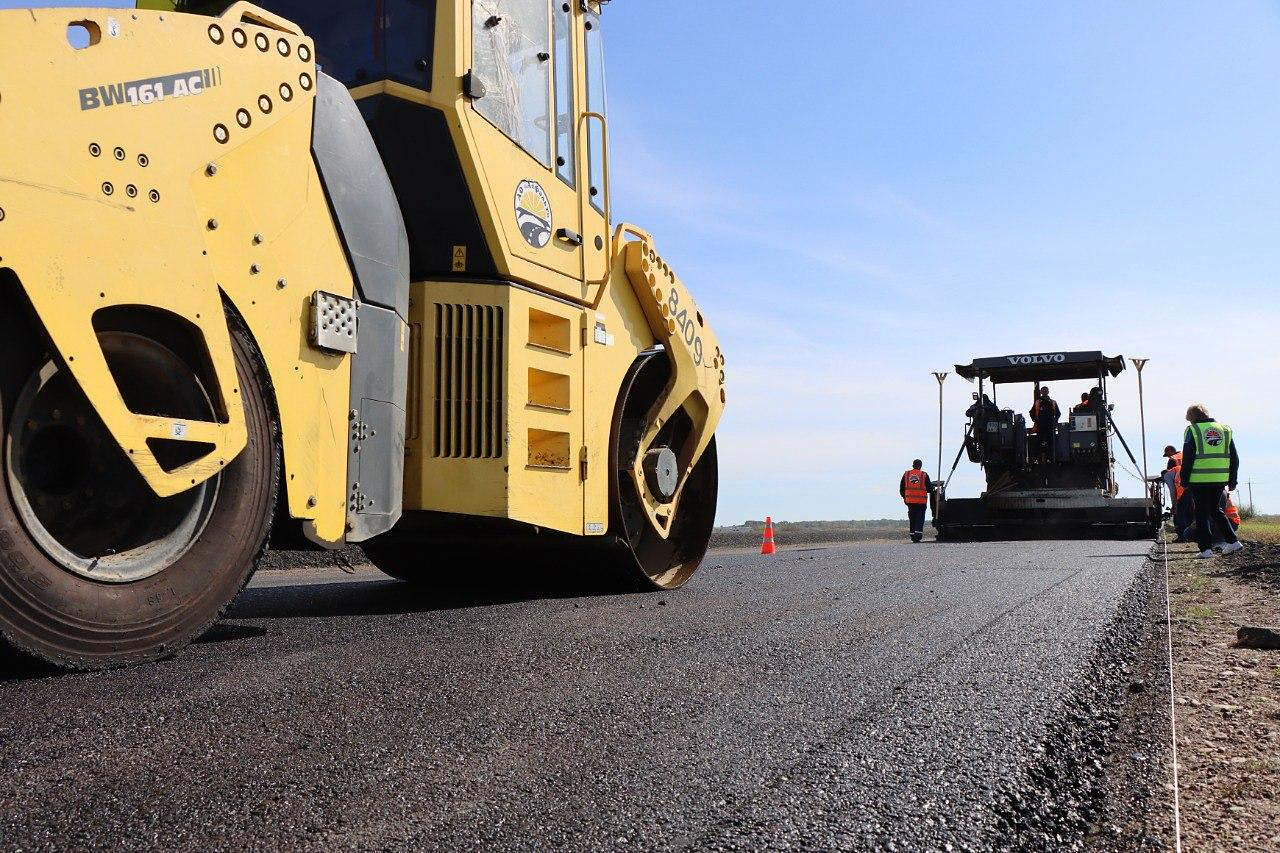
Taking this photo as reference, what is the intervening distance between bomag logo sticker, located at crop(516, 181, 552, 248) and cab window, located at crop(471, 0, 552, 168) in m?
0.17

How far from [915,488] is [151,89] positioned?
47.7 ft

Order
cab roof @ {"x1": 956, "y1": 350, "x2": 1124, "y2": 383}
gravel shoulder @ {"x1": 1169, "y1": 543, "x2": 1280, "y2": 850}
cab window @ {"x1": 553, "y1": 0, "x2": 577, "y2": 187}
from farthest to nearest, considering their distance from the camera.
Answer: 1. cab roof @ {"x1": 956, "y1": 350, "x2": 1124, "y2": 383}
2. cab window @ {"x1": 553, "y1": 0, "x2": 577, "y2": 187}
3. gravel shoulder @ {"x1": 1169, "y1": 543, "x2": 1280, "y2": 850}

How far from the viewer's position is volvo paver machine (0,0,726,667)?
2.77 meters

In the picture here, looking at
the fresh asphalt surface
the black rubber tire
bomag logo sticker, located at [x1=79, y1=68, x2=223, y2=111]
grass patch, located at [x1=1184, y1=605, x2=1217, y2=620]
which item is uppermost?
bomag logo sticker, located at [x1=79, y1=68, x2=223, y2=111]

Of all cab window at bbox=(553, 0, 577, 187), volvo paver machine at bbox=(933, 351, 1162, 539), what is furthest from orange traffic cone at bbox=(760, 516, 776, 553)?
cab window at bbox=(553, 0, 577, 187)

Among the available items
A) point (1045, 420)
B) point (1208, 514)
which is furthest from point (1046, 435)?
point (1208, 514)

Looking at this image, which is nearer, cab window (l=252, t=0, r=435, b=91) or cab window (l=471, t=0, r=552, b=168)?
cab window (l=252, t=0, r=435, b=91)

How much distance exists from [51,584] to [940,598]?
3771mm

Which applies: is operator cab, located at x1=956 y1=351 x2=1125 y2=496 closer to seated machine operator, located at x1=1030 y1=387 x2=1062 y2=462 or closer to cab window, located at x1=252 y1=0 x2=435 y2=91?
seated machine operator, located at x1=1030 y1=387 x2=1062 y2=462

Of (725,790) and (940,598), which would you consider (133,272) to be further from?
(940,598)

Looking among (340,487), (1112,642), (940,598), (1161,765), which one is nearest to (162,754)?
(340,487)

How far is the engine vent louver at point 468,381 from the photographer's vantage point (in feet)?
14.3

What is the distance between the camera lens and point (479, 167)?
4301mm

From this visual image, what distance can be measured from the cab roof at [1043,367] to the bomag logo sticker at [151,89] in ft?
47.4
